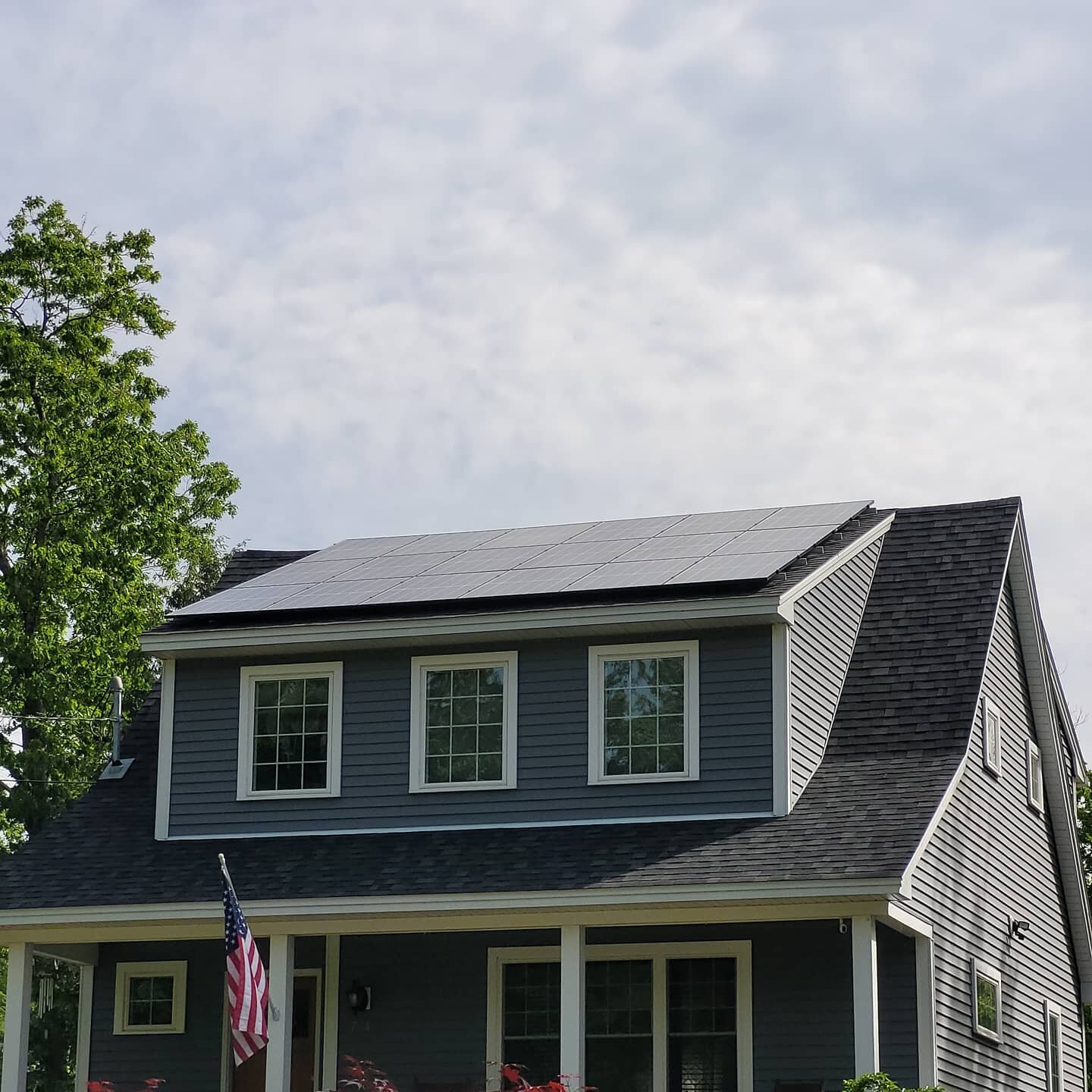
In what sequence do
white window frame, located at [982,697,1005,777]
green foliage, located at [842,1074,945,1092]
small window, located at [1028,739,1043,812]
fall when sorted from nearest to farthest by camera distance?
green foliage, located at [842,1074,945,1092], white window frame, located at [982,697,1005,777], small window, located at [1028,739,1043,812]

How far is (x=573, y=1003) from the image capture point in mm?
15117

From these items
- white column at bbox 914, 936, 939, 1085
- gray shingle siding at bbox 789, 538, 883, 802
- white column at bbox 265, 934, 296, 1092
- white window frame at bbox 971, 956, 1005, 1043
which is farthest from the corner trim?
white window frame at bbox 971, 956, 1005, 1043

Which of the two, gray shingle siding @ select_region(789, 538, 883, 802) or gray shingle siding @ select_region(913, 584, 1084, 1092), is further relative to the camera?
gray shingle siding @ select_region(789, 538, 883, 802)

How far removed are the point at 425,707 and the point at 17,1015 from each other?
463 centimetres

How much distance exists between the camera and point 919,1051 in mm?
15305

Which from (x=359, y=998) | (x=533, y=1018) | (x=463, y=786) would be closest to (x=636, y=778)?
(x=463, y=786)

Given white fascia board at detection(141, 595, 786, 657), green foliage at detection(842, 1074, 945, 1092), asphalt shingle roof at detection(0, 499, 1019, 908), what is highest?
white fascia board at detection(141, 595, 786, 657)

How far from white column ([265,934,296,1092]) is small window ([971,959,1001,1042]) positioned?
20.0 ft

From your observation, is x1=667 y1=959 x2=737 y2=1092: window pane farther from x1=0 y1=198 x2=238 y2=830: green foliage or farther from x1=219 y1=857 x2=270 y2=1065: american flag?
x1=0 y1=198 x2=238 y2=830: green foliage

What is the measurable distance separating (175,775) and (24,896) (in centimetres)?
191

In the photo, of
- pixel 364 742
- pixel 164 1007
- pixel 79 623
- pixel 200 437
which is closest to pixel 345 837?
pixel 364 742

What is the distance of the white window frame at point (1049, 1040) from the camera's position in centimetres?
1978

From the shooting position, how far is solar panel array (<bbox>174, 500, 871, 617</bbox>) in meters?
17.5

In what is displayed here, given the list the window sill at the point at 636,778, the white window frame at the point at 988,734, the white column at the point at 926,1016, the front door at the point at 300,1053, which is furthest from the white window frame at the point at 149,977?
the white window frame at the point at 988,734
